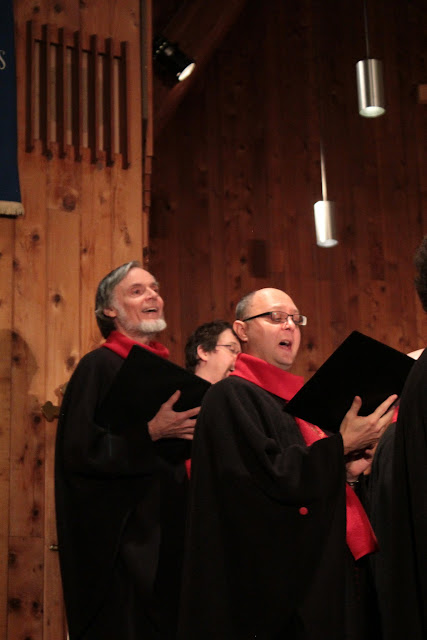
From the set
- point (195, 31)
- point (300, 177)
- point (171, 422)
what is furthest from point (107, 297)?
point (300, 177)

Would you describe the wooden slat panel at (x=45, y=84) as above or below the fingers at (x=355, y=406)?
above

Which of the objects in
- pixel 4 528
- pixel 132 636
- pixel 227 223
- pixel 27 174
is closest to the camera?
pixel 132 636

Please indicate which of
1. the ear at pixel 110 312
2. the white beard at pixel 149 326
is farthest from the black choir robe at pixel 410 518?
the ear at pixel 110 312

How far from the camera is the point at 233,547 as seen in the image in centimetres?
284

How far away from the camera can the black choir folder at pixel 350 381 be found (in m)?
2.75

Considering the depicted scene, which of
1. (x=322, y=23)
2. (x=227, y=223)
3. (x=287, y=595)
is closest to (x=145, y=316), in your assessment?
(x=287, y=595)

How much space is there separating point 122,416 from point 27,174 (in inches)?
68.3

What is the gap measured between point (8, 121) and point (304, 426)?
92.0 inches

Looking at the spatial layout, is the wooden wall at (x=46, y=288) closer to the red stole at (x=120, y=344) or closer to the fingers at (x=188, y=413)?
the red stole at (x=120, y=344)

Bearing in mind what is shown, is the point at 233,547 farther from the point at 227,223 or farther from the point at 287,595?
the point at 227,223

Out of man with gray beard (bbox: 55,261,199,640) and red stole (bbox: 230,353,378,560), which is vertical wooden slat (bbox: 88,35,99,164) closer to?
man with gray beard (bbox: 55,261,199,640)

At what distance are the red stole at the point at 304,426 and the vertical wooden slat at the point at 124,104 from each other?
1.86 meters

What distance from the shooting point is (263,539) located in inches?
111

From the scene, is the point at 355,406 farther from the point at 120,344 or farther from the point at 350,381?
the point at 120,344
